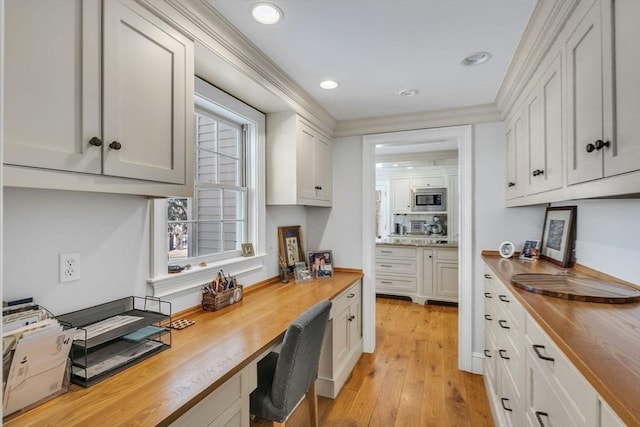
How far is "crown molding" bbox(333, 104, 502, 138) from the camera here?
9.04ft

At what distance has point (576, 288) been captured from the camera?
58.5 inches

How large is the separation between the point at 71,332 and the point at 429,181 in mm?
5280

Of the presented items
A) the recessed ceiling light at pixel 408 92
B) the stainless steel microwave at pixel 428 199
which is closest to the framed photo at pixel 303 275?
the recessed ceiling light at pixel 408 92

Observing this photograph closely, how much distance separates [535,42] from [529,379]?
5.29ft

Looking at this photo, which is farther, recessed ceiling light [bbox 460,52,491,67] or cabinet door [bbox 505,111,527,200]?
cabinet door [bbox 505,111,527,200]

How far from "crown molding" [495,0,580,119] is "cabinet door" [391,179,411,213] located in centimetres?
335

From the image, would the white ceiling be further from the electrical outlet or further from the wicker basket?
the wicker basket

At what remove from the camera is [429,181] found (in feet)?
17.9

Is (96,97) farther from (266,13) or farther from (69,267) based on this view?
(266,13)

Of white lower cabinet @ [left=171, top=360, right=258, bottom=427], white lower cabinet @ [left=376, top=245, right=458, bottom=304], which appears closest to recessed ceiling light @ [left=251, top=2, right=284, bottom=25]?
white lower cabinet @ [left=171, top=360, right=258, bottom=427]

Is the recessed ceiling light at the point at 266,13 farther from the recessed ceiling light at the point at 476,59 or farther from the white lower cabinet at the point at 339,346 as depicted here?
the white lower cabinet at the point at 339,346

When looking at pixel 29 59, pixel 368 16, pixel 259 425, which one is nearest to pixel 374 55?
pixel 368 16

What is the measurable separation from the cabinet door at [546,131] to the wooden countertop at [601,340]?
1.79 feet

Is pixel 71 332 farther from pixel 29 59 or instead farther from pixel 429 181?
pixel 429 181
